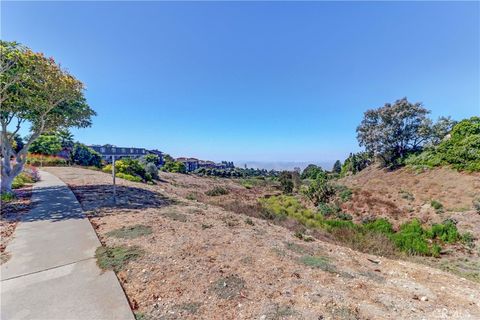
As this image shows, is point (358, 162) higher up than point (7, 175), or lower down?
higher up

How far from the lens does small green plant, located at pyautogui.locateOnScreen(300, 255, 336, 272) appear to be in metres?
4.99

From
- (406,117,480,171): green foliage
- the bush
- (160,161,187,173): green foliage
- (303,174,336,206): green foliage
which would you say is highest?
(406,117,480,171): green foliage

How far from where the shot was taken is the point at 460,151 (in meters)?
19.1

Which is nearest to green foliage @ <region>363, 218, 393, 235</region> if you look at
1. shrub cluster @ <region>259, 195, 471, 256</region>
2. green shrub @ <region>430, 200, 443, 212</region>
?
shrub cluster @ <region>259, 195, 471, 256</region>

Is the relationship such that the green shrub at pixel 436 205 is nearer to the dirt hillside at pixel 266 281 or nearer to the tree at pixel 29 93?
the dirt hillside at pixel 266 281

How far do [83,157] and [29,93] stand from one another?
992 inches

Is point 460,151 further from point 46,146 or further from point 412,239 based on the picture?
point 46,146

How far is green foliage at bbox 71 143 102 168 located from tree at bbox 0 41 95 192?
72.9ft

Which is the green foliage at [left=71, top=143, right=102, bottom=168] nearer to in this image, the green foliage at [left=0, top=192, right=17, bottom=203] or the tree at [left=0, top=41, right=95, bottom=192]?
the tree at [left=0, top=41, right=95, bottom=192]

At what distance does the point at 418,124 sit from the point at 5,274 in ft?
111

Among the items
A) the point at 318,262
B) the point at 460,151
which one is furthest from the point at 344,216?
the point at 460,151

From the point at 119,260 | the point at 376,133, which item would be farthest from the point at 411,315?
the point at 376,133

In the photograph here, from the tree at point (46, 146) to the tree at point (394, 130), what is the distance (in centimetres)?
4035

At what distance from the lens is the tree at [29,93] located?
939 cm
